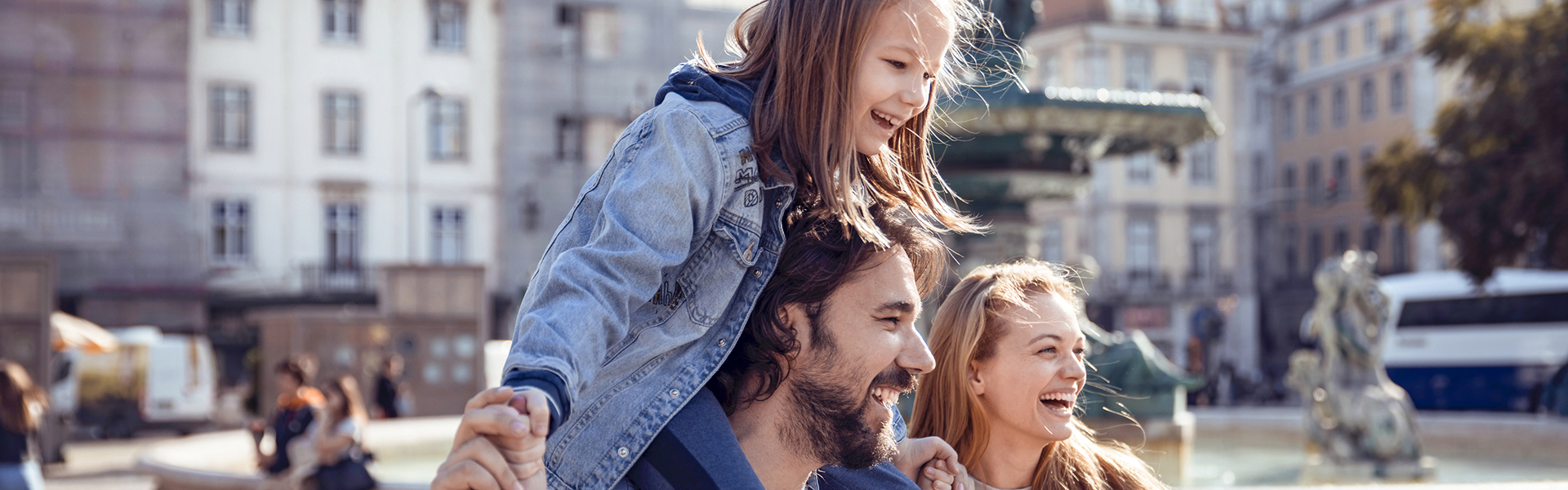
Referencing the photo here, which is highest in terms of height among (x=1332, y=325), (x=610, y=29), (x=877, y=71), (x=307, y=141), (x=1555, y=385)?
(x=610, y=29)

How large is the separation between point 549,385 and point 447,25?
35.9m

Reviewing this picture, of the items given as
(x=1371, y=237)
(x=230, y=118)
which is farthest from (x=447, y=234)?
(x=1371, y=237)

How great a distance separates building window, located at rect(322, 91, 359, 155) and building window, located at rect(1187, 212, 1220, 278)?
27.4m

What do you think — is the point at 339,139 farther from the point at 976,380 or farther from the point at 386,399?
the point at 976,380

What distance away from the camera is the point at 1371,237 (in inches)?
2024

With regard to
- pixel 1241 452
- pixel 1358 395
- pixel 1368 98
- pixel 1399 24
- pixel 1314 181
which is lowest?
pixel 1241 452

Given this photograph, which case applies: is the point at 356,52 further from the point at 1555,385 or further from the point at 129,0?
the point at 1555,385

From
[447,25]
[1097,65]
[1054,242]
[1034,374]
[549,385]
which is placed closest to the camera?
[549,385]

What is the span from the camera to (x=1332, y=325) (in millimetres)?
10227

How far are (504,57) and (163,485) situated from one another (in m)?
27.8

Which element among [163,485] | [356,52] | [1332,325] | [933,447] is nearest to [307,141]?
[356,52]

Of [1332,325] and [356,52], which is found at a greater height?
[356,52]

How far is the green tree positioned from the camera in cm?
2045

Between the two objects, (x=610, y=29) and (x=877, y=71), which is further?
(x=610, y=29)
